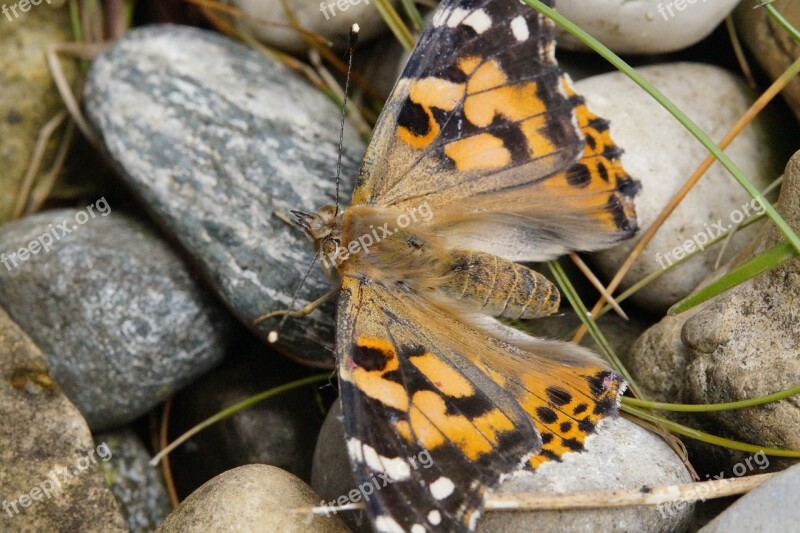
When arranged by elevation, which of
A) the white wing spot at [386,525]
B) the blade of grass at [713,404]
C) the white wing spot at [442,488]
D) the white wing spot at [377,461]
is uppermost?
the white wing spot at [377,461]

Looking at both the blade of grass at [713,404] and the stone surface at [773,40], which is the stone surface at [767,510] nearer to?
Answer: the blade of grass at [713,404]

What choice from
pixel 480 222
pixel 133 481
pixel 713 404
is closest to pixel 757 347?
pixel 713 404

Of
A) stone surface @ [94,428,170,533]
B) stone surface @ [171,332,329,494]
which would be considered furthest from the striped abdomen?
stone surface @ [94,428,170,533]

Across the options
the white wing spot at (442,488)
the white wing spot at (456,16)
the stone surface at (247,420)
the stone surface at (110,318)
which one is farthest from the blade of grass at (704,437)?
the stone surface at (110,318)

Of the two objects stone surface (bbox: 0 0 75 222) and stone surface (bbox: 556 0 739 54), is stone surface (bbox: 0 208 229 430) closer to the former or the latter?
stone surface (bbox: 0 0 75 222)

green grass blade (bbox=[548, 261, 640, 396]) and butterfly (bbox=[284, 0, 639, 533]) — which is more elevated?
butterfly (bbox=[284, 0, 639, 533])

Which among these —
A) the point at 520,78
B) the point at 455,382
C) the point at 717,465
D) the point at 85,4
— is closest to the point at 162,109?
the point at 85,4
